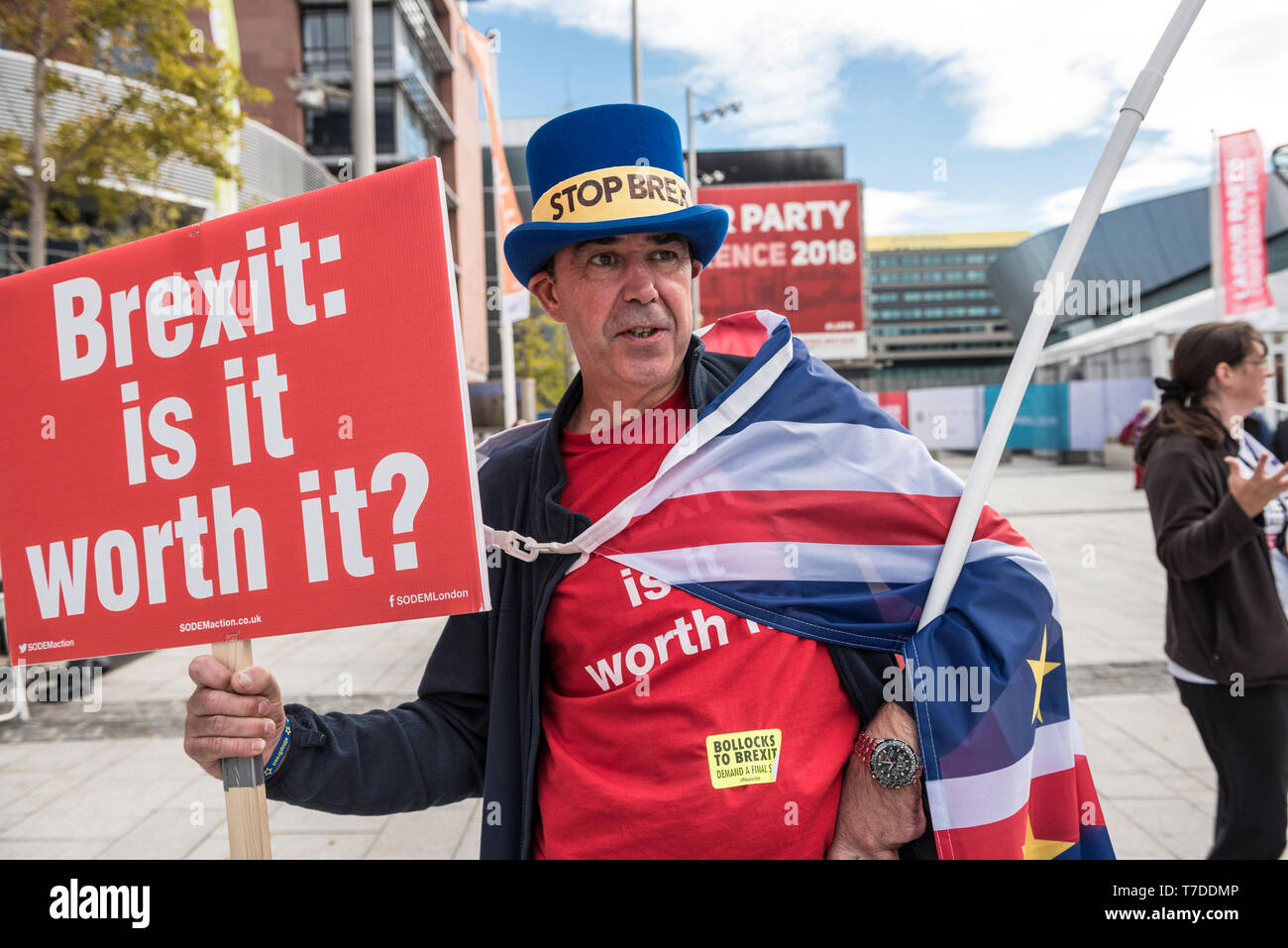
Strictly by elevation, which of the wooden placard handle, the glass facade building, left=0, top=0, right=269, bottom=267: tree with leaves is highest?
the glass facade building

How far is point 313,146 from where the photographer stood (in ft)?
120

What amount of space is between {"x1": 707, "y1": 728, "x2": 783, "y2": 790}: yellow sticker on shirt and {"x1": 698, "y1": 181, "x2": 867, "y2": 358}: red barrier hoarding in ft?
51.5

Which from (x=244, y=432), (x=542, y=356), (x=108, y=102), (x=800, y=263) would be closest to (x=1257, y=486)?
(x=244, y=432)

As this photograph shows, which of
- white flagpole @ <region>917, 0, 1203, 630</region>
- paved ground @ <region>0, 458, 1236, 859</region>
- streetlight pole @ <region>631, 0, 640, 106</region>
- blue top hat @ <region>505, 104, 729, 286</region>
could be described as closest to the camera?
white flagpole @ <region>917, 0, 1203, 630</region>

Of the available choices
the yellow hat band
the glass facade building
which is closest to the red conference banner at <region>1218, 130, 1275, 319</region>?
the yellow hat band

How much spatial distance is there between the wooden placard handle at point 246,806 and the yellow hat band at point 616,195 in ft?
3.32

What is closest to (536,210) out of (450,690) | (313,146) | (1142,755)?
(450,690)

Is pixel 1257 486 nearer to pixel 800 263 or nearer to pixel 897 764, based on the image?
pixel 897 764

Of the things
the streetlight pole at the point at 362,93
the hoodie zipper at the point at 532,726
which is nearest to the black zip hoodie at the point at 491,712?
the hoodie zipper at the point at 532,726

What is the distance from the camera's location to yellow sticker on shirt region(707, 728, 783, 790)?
1493 mm

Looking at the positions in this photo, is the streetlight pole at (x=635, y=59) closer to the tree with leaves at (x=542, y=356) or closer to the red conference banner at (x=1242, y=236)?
the red conference banner at (x=1242, y=236)

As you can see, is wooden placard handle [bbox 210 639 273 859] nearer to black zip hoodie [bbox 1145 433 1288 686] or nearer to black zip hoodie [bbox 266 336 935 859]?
black zip hoodie [bbox 266 336 935 859]

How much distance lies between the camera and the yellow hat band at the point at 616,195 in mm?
1721

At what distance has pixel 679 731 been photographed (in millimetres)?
1511
